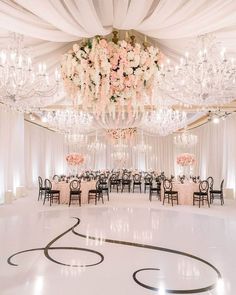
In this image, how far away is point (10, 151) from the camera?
11.2 metres

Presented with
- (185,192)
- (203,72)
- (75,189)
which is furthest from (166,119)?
(203,72)

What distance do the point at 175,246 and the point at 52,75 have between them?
4538mm

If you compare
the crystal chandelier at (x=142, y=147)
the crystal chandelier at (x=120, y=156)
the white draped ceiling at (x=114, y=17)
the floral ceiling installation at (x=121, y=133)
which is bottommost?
the crystal chandelier at (x=120, y=156)

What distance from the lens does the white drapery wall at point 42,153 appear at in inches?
587

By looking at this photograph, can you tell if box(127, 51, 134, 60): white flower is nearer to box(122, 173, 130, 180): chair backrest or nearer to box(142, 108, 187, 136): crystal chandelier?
box(142, 108, 187, 136): crystal chandelier

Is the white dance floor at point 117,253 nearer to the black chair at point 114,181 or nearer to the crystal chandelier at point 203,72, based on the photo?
the crystal chandelier at point 203,72

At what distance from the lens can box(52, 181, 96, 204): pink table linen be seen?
35.3ft

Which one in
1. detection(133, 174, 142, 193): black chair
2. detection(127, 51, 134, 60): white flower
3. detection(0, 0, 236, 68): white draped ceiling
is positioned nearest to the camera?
detection(0, 0, 236, 68): white draped ceiling

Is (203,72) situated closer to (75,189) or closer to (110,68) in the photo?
(110,68)

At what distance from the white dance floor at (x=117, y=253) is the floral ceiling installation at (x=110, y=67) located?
8.01 ft

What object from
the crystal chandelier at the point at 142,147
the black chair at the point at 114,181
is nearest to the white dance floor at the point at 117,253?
the black chair at the point at 114,181

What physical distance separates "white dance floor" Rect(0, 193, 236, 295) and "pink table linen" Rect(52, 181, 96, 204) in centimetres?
214

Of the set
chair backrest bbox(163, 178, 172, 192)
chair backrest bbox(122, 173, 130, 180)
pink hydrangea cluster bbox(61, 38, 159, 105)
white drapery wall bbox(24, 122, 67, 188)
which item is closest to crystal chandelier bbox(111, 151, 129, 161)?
chair backrest bbox(122, 173, 130, 180)

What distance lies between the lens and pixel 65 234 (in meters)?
6.10
